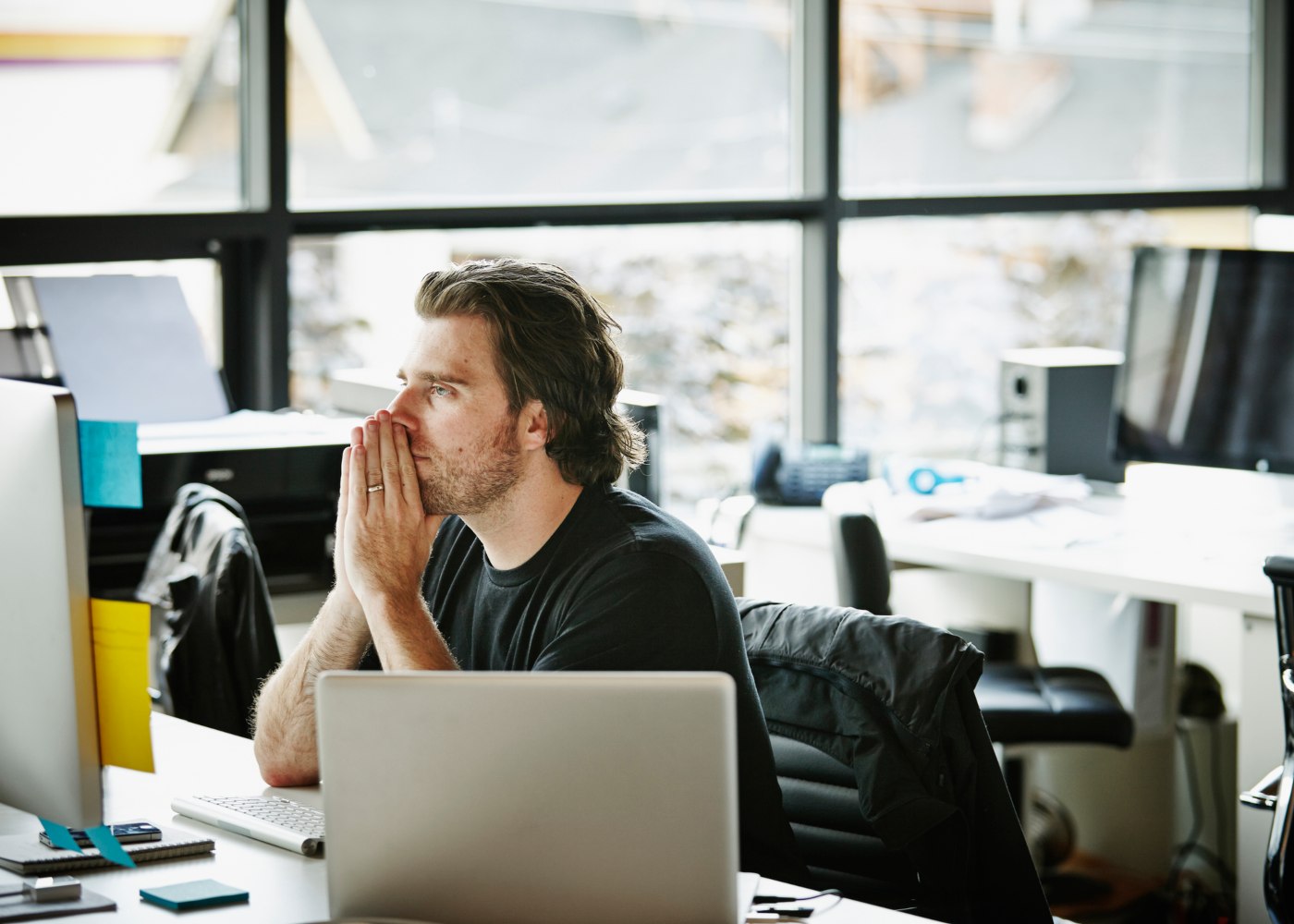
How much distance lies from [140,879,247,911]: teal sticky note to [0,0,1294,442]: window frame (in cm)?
180

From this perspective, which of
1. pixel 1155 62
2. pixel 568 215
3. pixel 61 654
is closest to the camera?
pixel 61 654

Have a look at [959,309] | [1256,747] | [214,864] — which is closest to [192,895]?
→ [214,864]

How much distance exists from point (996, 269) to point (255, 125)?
77.0 inches

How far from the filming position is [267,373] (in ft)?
10.5

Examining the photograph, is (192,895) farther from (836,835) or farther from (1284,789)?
(1284,789)

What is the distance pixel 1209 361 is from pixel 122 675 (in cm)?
260

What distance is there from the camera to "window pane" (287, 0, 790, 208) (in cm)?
325

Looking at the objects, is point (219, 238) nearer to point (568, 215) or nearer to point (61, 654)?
point (568, 215)

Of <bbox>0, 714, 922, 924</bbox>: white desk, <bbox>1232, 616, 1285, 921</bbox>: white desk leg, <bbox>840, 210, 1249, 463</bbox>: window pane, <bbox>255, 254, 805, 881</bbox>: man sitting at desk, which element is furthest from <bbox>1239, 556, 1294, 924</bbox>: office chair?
<bbox>840, 210, 1249, 463</bbox>: window pane

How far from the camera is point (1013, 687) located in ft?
9.91

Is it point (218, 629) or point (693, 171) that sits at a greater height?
point (693, 171)

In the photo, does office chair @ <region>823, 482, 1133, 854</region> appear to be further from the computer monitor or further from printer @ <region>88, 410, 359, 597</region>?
the computer monitor

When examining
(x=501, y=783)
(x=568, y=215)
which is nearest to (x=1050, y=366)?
(x=568, y=215)

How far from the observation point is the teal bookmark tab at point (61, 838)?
1528mm
